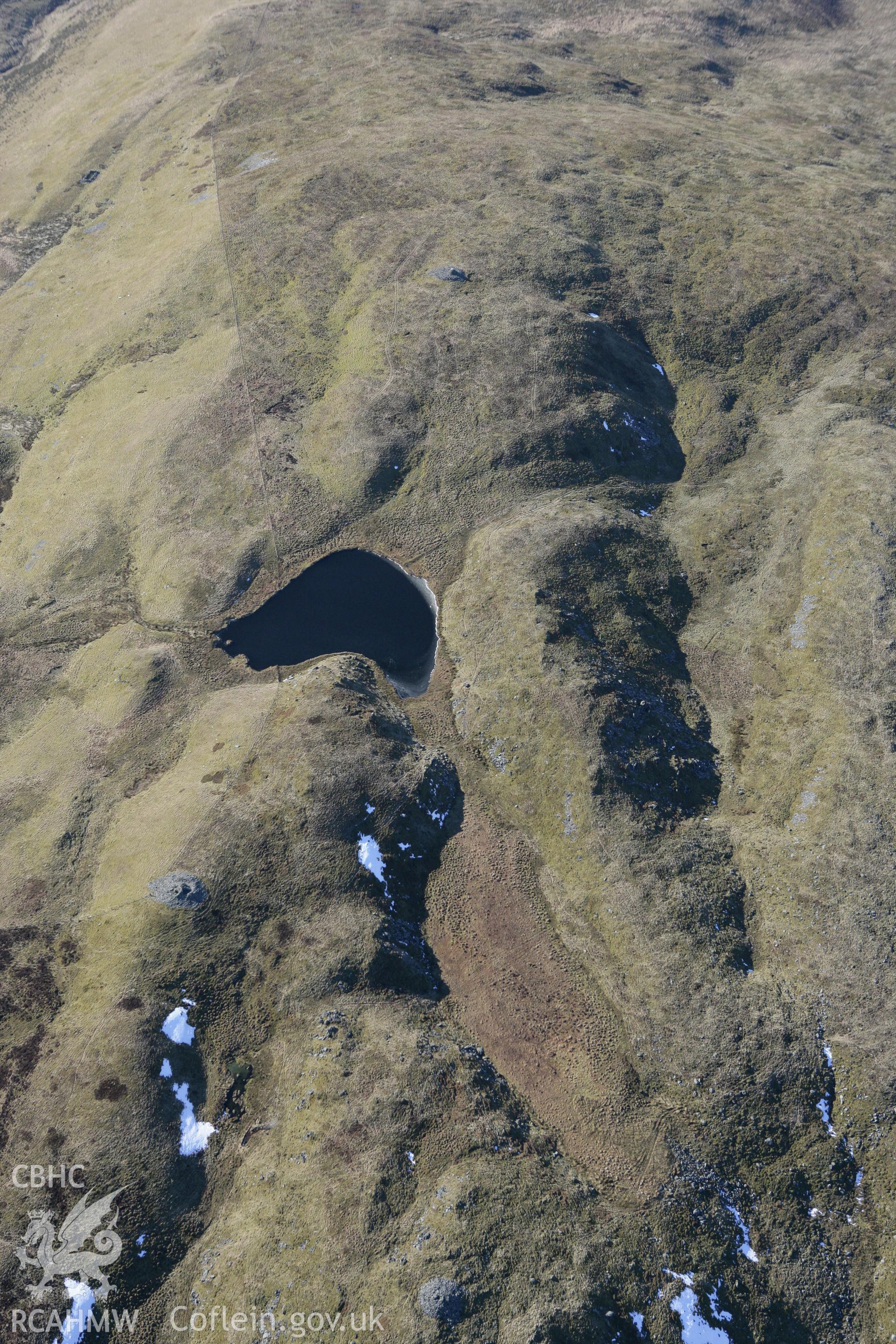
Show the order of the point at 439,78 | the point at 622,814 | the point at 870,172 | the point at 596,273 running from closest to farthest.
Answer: the point at 622,814
the point at 596,273
the point at 870,172
the point at 439,78

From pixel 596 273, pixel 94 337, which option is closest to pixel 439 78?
pixel 596 273

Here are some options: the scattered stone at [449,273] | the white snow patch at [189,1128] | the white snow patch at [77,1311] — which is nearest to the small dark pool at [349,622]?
the white snow patch at [189,1128]

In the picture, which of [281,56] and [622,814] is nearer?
[622,814]

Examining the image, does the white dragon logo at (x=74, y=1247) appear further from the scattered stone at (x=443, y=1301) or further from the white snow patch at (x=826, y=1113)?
the white snow patch at (x=826, y=1113)

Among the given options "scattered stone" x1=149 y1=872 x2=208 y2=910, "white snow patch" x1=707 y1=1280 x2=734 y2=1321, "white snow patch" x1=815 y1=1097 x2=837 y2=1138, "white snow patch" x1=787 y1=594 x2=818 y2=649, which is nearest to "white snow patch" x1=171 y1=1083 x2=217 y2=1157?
"scattered stone" x1=149 y1=872 x2=208 y2=910

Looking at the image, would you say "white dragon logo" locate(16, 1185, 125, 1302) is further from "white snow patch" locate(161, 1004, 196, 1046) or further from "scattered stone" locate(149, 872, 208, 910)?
"scattered stone" locate(149, 872, 208, 910)

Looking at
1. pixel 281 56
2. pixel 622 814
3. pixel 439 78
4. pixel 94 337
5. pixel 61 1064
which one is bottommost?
pixel 622 814

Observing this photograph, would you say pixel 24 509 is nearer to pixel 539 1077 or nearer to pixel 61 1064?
pixel 61 1064
